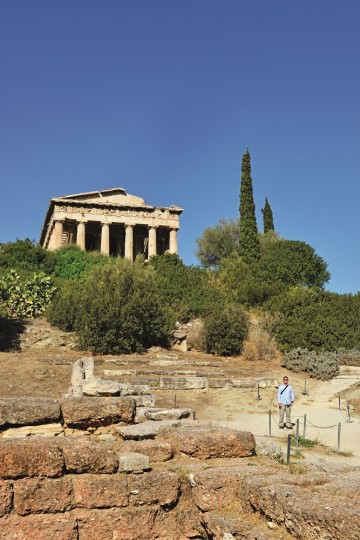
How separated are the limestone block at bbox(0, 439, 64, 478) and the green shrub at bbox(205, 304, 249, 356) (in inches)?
932

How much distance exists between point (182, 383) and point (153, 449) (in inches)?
585

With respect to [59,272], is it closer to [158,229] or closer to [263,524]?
[158,229]

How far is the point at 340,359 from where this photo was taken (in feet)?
86.9

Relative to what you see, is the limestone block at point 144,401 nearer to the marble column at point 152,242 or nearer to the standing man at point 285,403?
the standing man at point 285,403

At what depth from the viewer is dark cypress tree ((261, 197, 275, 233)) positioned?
60784 mm

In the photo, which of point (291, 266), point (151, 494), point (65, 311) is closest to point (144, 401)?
point (151, 494)

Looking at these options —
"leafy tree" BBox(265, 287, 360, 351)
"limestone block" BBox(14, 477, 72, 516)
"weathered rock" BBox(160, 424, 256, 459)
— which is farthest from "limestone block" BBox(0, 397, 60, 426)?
"leafy tree" BBox(265, 287, 360, 351)

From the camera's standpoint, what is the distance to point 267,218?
61.8 metres

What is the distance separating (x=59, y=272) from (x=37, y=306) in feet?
31.3

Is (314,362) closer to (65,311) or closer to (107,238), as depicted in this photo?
(65,311)

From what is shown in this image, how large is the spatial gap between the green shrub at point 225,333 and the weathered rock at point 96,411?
855 inches

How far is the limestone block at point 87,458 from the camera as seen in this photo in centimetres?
465

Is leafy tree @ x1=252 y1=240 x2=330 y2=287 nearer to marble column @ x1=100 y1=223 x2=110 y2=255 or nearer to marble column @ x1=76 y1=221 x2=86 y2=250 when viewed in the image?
marble column @ x1=100 y1=223 x2=110 y2=255

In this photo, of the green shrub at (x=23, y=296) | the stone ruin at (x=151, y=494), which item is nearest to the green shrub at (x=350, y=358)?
the green shrub at (x=23, y=296)
